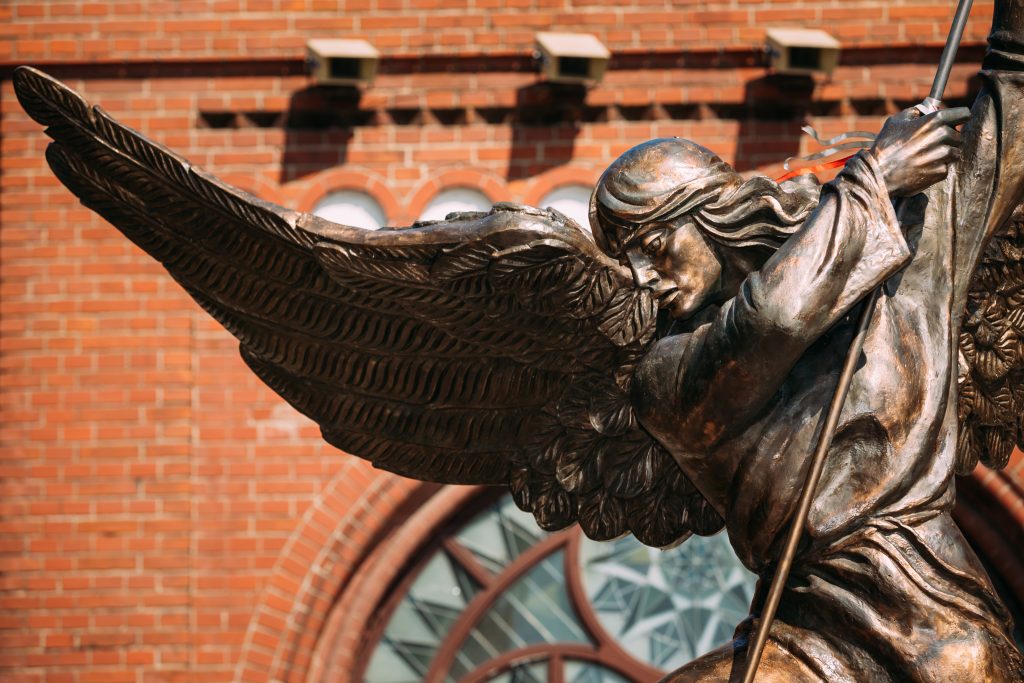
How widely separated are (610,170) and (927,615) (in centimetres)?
111

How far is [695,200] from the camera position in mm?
4199

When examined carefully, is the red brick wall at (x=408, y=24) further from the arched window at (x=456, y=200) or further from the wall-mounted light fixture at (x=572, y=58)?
the arched window at (x=456, y=200)

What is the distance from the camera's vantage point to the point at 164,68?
11.0m

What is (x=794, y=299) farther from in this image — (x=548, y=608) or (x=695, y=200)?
(x=548, y=608)

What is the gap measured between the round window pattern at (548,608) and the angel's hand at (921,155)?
6852 millimetres

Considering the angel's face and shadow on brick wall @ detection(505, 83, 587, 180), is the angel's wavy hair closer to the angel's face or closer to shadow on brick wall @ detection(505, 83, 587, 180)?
the angel's face

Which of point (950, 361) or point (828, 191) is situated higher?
point (828, 191)

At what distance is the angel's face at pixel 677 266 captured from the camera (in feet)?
13.8

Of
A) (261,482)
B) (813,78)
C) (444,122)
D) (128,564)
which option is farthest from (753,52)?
(128,564)

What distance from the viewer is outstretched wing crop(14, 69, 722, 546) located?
170 inches

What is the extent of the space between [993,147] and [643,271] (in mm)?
773

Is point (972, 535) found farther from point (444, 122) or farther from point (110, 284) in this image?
point (110, 284)

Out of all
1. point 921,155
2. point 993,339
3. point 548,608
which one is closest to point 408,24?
point 548,608

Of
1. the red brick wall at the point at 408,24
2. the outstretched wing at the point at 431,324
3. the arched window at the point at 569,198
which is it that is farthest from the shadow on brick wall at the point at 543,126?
the outstretched wing at the point at 431,324
